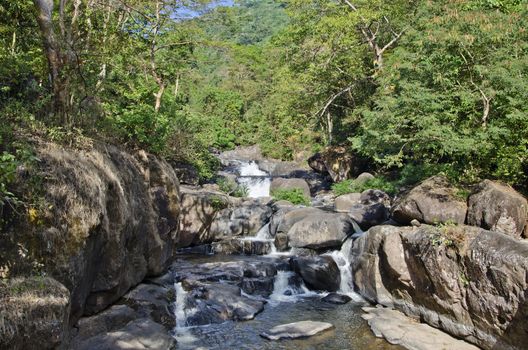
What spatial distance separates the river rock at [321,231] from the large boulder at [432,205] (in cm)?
284

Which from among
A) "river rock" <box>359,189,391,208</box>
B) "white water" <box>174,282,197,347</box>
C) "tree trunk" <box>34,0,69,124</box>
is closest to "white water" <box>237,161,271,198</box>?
"river rock" <box>359,189,391,208</box>

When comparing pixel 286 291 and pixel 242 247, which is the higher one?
pixel 242 247

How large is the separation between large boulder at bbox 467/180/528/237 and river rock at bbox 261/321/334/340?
501 cm

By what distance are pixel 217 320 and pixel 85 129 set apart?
5.86 meters

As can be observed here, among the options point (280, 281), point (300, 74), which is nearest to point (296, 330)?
point (280, 281)

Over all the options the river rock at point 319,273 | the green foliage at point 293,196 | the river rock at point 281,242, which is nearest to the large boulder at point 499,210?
the river rock at point 319,273

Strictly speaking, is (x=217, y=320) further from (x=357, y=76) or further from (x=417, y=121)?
(x=357, y=76)

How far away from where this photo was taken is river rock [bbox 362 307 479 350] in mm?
9141

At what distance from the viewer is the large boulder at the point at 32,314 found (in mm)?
4703

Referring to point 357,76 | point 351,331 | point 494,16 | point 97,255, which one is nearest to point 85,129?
point 97,255

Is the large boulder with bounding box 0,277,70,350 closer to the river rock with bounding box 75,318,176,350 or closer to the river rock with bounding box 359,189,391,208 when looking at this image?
the river rock with bounding box 75,318,176,350

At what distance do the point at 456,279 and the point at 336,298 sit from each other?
3976 millimetres

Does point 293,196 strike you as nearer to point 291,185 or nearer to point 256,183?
point 291,185

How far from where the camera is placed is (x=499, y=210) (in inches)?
415
